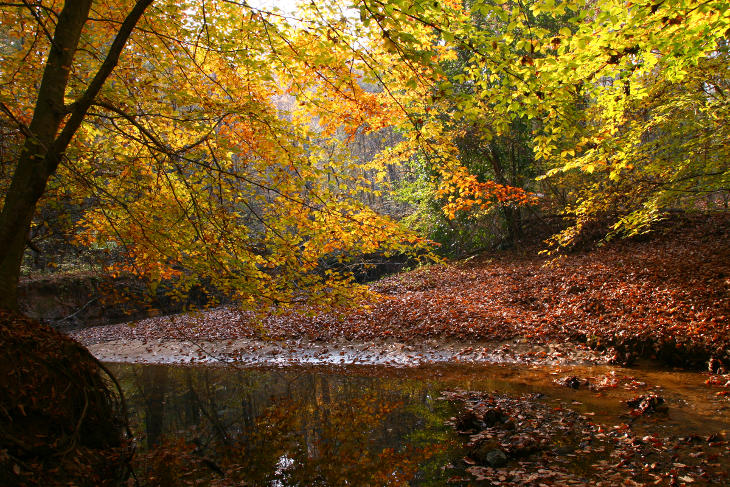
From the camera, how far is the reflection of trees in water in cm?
459

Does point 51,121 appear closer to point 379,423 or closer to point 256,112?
point 256,112

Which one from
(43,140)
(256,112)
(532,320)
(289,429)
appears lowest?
(289,429)

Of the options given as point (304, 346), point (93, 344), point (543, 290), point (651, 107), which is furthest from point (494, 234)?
point (93, 344)

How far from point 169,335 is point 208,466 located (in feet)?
38.5

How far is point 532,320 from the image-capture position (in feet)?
32.6

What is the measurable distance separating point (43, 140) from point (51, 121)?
0.24 meters

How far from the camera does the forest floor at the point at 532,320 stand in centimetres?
756

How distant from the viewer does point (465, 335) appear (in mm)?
9984

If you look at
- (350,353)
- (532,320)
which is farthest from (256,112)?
(532,320)

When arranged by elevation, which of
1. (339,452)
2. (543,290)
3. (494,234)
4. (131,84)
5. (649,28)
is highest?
(131,84)

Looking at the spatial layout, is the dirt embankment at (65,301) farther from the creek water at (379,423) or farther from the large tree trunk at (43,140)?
the large tree trunk at (43,140)

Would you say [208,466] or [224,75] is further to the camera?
[224,75]

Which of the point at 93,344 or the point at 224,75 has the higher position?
the point at 224,75

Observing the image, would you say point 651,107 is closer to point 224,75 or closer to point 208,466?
point 224,75
